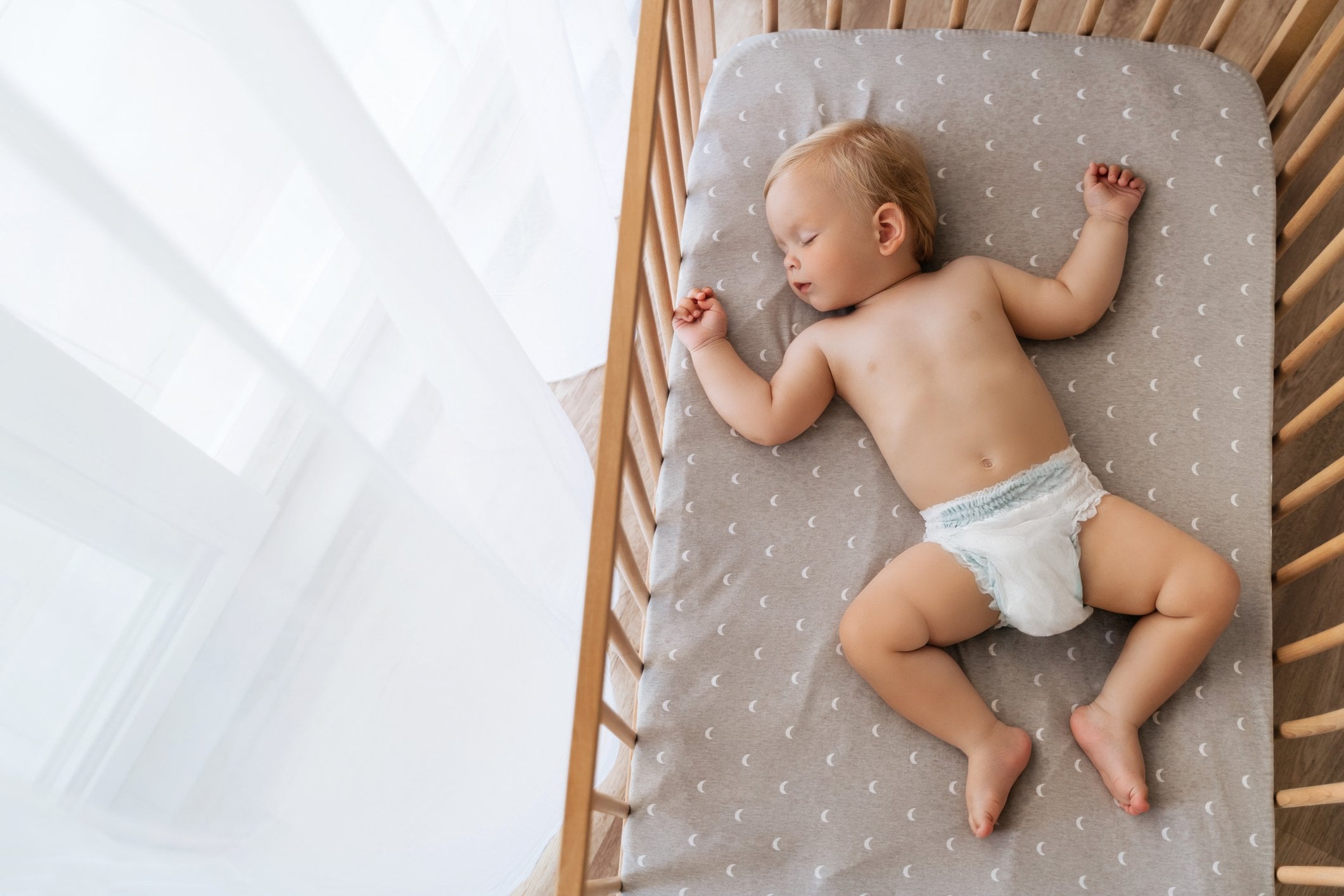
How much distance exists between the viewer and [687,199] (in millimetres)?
1166

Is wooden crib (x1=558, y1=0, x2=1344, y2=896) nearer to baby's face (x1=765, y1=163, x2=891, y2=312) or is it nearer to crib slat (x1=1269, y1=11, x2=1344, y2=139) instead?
crib slat (x1=1269, y1=11, x2=1344, y2=139)

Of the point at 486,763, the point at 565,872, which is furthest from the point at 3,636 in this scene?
the point at 486,763

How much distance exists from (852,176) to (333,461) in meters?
0.64

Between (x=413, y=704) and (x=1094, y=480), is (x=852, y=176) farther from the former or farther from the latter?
(x=413, y=704)

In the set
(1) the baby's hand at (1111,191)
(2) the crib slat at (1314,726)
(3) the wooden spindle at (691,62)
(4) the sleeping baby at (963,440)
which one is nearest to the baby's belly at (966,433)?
(4) the sleeping baby at (963,440)

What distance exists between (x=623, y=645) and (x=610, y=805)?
0.14 metres

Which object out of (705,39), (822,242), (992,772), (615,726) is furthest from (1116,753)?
(705,39)

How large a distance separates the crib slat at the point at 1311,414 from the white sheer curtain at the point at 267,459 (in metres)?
0.82

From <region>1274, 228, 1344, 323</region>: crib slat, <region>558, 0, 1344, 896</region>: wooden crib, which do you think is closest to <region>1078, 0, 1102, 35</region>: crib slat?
<region>558, 0, 1344, 896</region>: wooden crib

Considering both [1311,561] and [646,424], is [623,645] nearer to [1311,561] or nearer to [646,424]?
[646,424]

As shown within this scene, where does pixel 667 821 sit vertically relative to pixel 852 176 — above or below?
below

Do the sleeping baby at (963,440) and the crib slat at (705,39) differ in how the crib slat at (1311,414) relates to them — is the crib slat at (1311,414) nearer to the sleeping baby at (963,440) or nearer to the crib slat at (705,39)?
the sleeping baby at (963,440)

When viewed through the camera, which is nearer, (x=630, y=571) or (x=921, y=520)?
(x=630, y=571)

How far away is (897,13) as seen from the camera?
3.86ft
